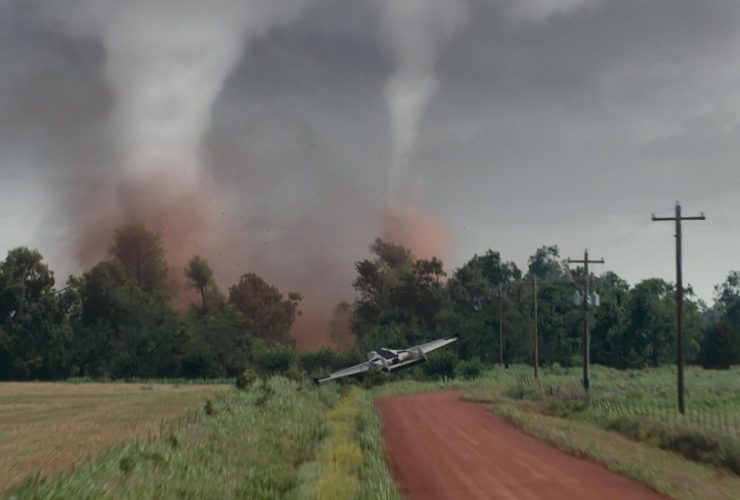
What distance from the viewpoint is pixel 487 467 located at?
2191cm

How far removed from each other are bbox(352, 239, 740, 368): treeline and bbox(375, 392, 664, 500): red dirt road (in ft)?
186

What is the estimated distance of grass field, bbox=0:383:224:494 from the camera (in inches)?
1005

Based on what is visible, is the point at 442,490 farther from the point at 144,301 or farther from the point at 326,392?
the point at 144,301

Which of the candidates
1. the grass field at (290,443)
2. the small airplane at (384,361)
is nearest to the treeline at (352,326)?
the small airplane at (384,361)

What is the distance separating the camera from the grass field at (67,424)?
25516mm

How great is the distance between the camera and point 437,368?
8375 cm

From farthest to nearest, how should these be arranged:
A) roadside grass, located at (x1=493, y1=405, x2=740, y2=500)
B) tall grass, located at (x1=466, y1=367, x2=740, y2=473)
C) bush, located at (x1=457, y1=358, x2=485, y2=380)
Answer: bush, located at (x1=457, y1=358, x2=485, y2=380) → tall grass, located at (x1=466, y1=367, x2=740, y2=473) → roadside grass, located at (x1=493, y1=405, x2=740, y2=500)

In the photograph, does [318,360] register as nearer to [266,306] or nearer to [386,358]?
[386,358]

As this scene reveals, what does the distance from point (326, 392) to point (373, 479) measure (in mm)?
39085

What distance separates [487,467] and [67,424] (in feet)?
88.6

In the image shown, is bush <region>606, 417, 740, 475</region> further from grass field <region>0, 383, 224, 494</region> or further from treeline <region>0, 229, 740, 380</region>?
treeline <region>0, 229, 740, 380</region>

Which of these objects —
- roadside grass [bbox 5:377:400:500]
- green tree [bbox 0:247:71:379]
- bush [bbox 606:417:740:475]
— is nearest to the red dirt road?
roadside grass [bbox 5:377:400:500]

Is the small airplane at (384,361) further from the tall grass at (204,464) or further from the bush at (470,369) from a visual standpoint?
the tall grass at (204,464)

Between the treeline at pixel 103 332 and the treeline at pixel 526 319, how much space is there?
1822cm
